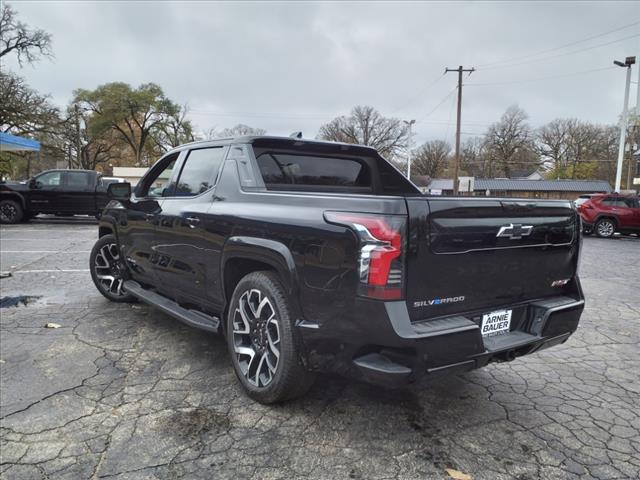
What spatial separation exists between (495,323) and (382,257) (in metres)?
0.98

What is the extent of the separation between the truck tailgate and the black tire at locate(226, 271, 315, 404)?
798 millimetres

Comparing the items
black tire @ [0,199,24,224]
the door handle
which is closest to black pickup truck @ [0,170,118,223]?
black tire @ [0,199,24,224]

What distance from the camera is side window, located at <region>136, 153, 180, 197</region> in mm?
4436

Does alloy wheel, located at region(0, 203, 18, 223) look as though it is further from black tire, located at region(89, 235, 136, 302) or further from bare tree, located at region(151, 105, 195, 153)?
bare tree, located at region(151, 105, 195, 153)

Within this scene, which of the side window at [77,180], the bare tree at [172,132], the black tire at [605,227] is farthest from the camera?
the bare tree at [172,132]

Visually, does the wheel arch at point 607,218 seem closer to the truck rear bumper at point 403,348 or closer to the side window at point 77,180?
the truck rear bumper at point 403,348

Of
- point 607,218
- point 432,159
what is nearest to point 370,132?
point 432,159

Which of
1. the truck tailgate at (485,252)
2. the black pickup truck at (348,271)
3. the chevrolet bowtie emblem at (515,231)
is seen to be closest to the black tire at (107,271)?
the black pickup truck at (348,271)

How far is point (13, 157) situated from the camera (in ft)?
123

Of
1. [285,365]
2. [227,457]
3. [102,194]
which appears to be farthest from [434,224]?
[102,194]

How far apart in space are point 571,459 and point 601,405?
895 millimetres

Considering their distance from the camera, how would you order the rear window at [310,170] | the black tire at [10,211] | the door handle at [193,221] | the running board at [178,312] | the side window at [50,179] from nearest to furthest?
the running board at [178,312], the door handle at [193,221], the rear window at [310,170], the black tire at [10,211], the side window at [50,179]

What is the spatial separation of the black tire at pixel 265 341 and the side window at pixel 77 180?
51.5ft

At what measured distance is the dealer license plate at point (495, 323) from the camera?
2719 millimetres
